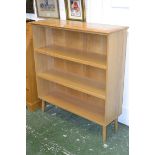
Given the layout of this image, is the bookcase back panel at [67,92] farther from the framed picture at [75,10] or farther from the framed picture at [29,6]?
the framed picture at [29,6]

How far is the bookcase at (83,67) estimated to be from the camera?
2002mm

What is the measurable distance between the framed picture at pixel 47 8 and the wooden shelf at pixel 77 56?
0.43 m

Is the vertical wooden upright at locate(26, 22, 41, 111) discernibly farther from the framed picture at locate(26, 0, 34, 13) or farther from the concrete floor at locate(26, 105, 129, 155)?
the framed picture at locate(26, 0, 34, 13)

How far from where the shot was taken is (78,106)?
2.44 meters

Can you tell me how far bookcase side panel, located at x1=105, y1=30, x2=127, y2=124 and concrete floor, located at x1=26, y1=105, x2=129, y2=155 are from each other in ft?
0.78

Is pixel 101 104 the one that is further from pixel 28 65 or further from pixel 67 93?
pixel 28 65

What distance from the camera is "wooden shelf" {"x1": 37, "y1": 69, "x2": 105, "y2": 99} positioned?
215cm

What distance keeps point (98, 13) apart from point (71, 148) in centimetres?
135

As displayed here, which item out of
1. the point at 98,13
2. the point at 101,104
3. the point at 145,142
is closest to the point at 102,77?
the point at 101,104

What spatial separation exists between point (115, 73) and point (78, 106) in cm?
61

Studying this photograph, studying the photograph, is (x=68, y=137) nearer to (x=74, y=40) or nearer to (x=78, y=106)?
(x=78, y=106)

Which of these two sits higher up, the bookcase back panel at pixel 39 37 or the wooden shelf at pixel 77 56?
the bookcase back panel at pixel 39 37

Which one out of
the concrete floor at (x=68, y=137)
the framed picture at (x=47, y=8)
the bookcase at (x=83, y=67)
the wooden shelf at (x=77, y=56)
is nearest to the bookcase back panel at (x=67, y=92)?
the bookcase at (x=83, y=67)

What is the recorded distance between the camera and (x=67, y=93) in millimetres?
2746
